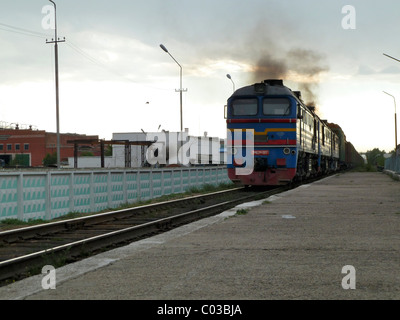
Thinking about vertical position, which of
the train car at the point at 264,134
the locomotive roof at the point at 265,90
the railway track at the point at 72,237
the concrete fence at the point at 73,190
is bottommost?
the railway track at the point at 72,237

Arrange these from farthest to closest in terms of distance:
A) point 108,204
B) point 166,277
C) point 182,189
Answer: point 182,189 → point 108,204 → point 166,277

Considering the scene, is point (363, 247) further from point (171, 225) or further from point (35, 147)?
point (35, 147)

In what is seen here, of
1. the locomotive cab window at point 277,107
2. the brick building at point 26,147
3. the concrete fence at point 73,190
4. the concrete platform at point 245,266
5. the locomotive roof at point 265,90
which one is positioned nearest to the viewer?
the concrete platform at point 245,266

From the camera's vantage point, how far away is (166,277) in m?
6.00

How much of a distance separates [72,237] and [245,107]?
44.0 ft

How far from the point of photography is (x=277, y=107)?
862 inches

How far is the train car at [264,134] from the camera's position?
21.6 metres

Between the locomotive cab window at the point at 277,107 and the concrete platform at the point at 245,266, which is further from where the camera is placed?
the locomotive cab window at the point at 277,107

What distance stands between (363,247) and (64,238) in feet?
16.9

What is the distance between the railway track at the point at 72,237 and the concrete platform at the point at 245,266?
1.75 feet

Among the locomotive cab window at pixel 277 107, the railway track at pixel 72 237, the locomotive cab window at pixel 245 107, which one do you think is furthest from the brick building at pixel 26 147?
the railway track at pixel 72 237

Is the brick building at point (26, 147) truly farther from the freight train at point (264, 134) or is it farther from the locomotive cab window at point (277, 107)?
the locomotive cab window at point (277, 107)

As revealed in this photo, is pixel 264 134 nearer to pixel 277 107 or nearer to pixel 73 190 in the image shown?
pixel 277 107
